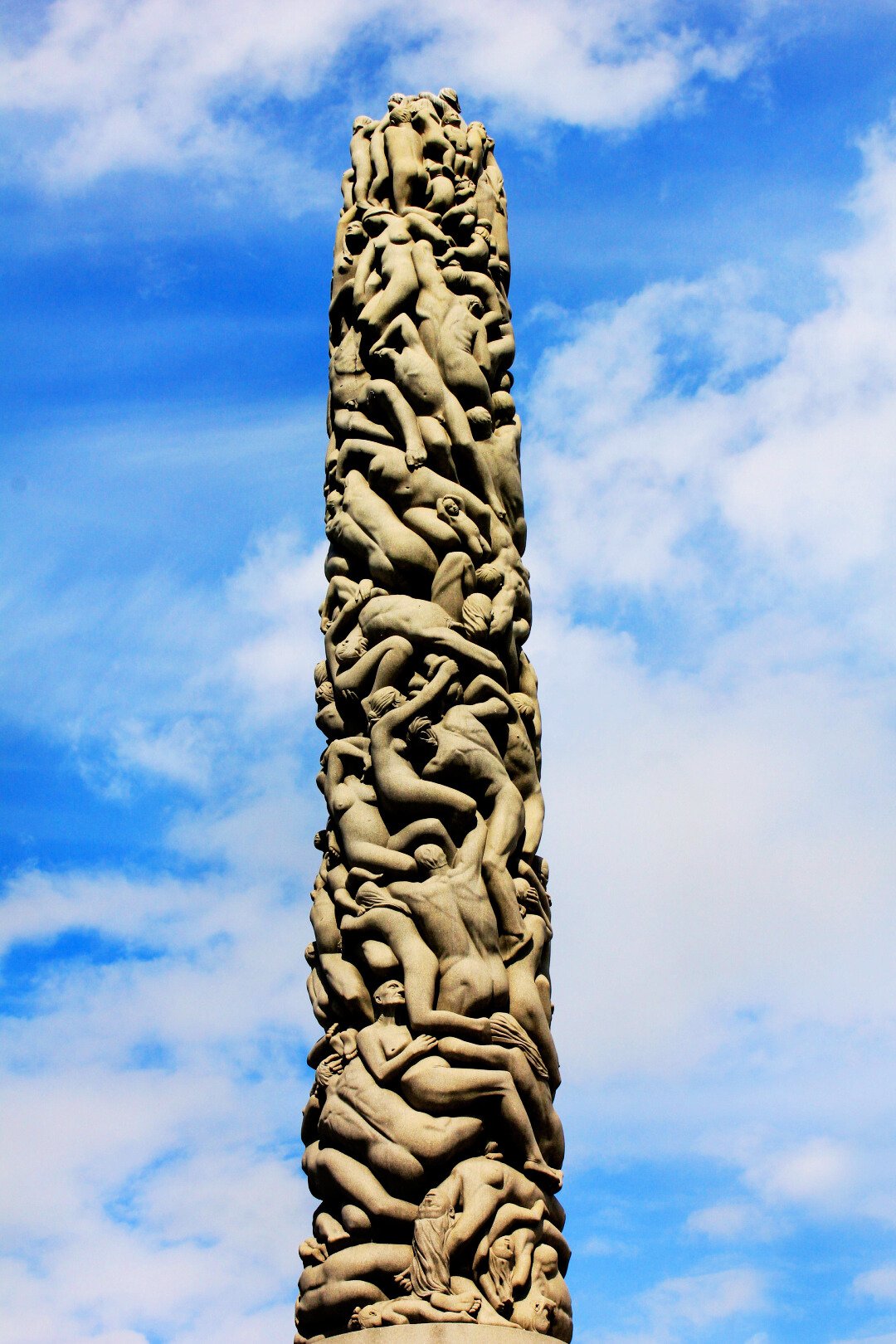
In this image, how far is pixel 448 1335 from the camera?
540 centimetres

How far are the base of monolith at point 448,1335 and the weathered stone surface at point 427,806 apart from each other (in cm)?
1

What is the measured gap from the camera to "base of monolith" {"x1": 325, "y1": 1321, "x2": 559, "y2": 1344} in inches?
213

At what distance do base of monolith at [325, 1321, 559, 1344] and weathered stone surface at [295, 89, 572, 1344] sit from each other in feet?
0.05

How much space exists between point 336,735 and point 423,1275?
263 centimetres

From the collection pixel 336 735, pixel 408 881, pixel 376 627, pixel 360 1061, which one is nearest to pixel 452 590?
pixel 376 627

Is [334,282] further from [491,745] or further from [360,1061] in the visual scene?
[360,1061]

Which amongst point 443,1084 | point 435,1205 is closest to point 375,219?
point 443,1084

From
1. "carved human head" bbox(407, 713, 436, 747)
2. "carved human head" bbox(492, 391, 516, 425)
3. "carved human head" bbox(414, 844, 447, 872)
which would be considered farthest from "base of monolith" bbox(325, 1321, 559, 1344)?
"carved human head" bbox(492, 391, 516, 425)

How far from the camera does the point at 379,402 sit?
25.5 ft

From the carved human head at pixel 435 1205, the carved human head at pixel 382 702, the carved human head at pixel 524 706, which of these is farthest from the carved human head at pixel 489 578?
the carved human head at pixel 435 1205

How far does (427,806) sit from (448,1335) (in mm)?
2186

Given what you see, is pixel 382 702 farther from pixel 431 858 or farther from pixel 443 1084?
pixel 443 1084

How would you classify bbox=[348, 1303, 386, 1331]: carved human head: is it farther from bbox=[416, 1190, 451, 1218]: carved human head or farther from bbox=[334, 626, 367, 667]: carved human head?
bbox=[334, 626, 367, 667]: carved human head

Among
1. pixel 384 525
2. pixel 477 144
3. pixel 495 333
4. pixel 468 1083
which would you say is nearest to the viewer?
pixel 468 1083
